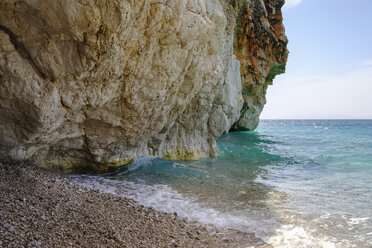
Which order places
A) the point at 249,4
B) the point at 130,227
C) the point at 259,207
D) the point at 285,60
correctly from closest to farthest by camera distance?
the point at 130,227 → the point at 259,207 → the point at 249,4 → the point at 285,60

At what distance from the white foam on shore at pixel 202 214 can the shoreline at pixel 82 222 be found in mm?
262

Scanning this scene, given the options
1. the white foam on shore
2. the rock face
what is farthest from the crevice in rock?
the white foam on shore

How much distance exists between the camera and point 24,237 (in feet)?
9.61

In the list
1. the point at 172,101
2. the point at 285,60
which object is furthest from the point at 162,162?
the point at 285,60

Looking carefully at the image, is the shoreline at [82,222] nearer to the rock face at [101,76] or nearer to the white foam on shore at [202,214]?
the white foam on shore at [202,214]

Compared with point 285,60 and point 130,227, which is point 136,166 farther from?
point 285,60

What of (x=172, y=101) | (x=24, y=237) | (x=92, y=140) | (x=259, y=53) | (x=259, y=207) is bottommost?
(x=259, y=207)

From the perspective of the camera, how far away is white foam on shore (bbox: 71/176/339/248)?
4277mm

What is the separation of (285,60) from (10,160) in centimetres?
2647

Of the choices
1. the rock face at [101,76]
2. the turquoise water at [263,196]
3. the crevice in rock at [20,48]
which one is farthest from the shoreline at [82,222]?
the crevice in rock at [20,48]

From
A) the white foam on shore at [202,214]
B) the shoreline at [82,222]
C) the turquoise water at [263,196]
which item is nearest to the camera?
the shoreline at [82,222]

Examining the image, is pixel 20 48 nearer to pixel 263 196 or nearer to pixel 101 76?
pixel 101 76

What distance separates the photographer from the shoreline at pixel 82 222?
10.3 feet

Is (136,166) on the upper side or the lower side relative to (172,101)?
lower
